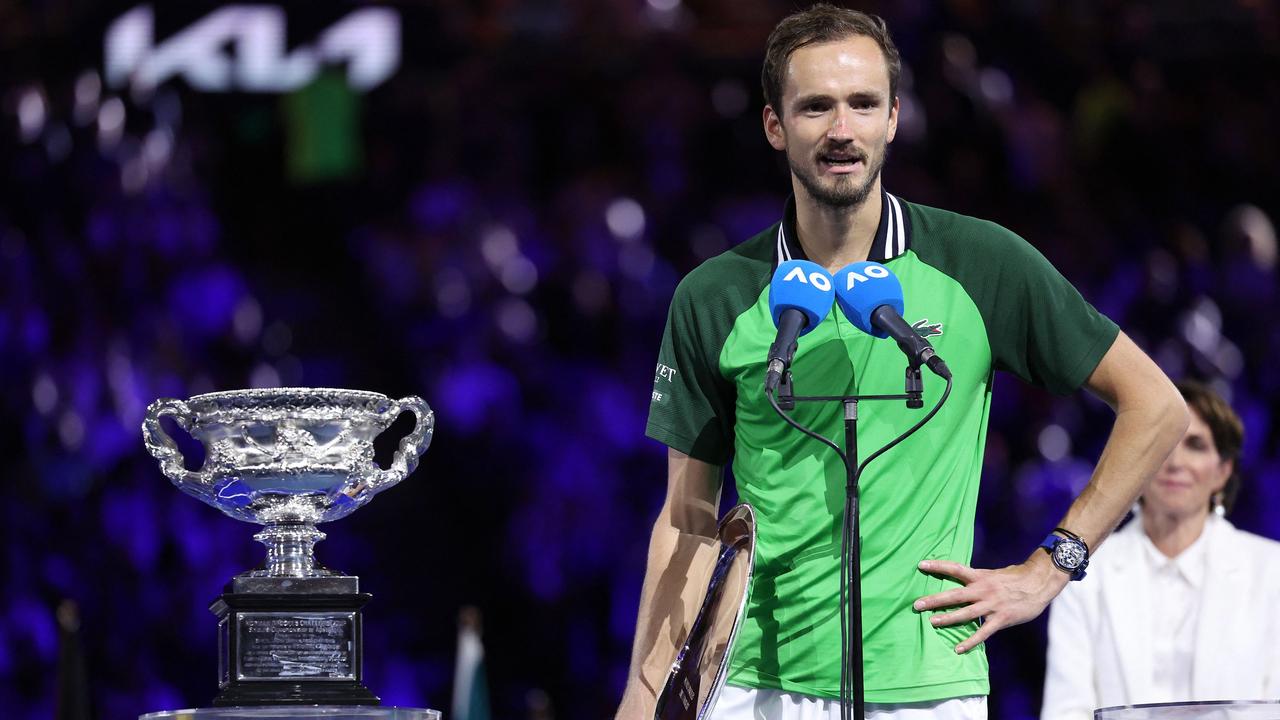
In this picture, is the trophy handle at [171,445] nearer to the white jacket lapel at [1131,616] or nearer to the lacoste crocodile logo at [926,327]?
the lacoste crocodile logo at [926,327]

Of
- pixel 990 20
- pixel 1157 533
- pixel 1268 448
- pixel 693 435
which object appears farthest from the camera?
pixel 990 20

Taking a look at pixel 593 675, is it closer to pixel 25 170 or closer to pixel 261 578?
pixel 25 170

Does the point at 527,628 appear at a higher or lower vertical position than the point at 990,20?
lower

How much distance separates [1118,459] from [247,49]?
538 cm

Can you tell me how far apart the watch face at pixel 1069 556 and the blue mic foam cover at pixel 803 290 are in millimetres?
452

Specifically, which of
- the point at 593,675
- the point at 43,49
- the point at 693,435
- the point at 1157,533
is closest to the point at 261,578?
the point at 693,435

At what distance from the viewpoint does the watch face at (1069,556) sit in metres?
1.99

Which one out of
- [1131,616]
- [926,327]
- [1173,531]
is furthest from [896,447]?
[1173,531]

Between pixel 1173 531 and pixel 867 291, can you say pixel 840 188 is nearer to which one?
pixel 867 291

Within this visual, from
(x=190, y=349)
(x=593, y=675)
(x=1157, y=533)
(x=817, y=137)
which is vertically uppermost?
(x=190, y=349)

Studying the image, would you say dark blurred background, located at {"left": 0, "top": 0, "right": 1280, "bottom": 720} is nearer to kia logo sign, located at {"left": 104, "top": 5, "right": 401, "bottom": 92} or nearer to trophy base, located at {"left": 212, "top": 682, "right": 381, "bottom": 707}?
kia logo sign, located at {"left": 104, "top": 5, "right": 401, "bottom": 92}

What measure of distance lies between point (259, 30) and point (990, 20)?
3013mm

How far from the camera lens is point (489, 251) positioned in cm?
682

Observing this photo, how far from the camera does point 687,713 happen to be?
194cm
